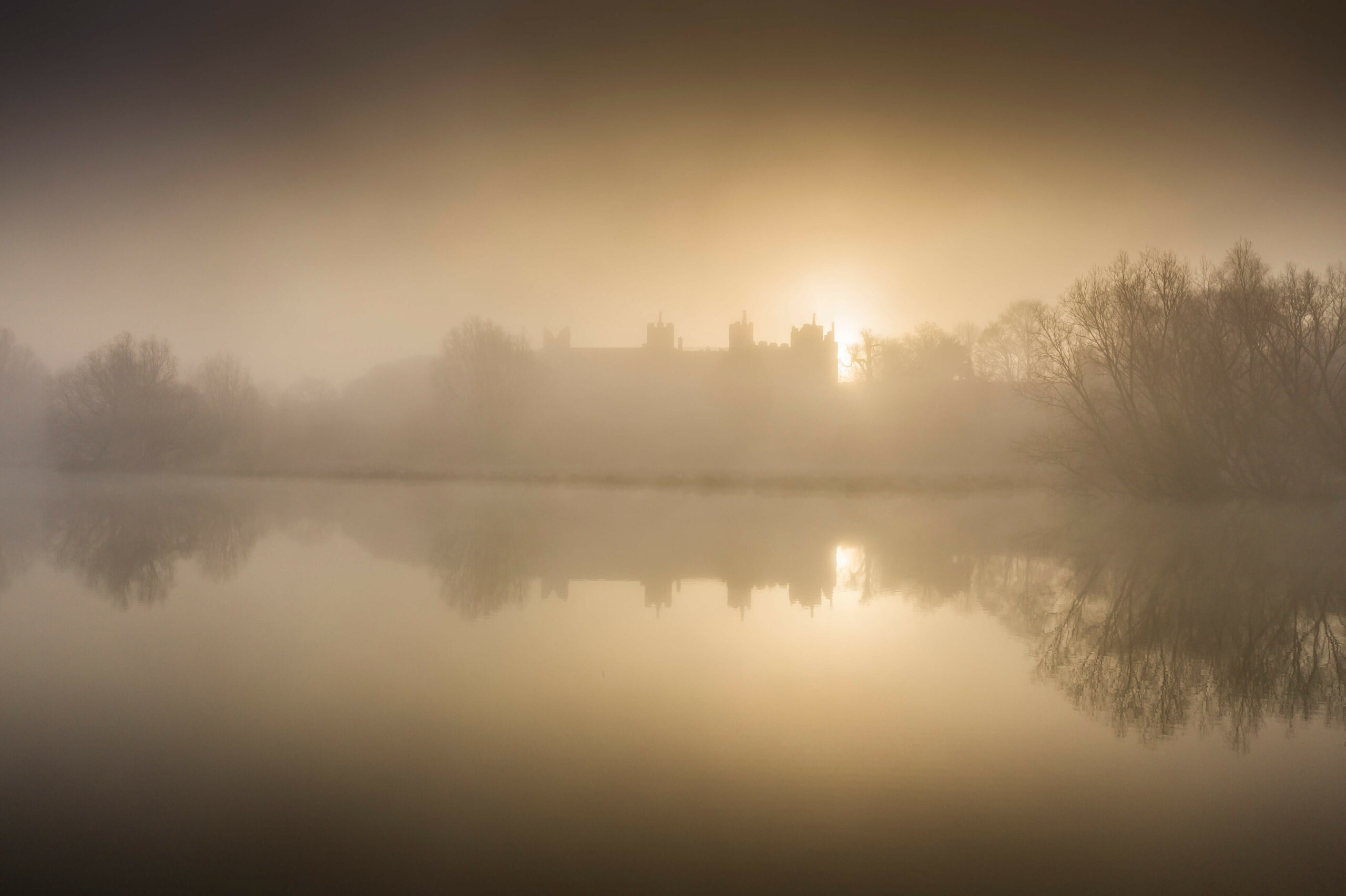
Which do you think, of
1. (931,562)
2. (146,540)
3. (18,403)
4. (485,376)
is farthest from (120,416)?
(931,562)

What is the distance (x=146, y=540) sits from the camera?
2269 centimetres

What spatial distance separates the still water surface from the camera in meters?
5.86

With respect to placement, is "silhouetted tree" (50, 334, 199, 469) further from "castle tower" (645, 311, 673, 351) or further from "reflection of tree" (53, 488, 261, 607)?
"castle tower" (645, 311, 673, 351)

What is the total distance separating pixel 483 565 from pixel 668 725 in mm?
11031

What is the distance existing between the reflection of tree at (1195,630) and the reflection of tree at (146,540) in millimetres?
15177

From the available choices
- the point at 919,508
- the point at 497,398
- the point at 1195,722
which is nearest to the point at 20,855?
the point at 1195,722

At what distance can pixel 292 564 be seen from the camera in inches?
756

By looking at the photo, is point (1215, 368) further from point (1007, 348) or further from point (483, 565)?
point (1007, 348)

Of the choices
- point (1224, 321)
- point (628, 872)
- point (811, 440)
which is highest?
point (1224, 321)

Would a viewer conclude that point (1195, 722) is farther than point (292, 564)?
No

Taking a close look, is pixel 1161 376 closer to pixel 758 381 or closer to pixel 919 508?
pixel 919 508

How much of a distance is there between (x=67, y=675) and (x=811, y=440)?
58125 millimetres

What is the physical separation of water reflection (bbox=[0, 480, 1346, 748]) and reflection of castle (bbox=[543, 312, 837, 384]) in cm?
5678

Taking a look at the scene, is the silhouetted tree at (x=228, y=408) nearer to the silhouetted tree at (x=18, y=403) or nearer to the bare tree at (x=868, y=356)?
the silhouetted tree at (x=18, y=403)
